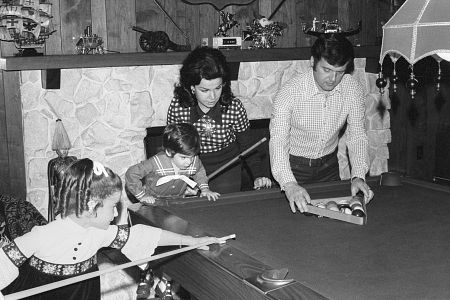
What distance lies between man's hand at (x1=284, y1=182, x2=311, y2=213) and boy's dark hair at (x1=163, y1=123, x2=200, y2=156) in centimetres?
63

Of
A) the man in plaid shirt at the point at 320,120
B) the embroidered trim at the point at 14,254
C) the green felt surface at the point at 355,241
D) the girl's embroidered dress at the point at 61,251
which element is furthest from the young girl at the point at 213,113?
the embroidered trim at the point at 14,254

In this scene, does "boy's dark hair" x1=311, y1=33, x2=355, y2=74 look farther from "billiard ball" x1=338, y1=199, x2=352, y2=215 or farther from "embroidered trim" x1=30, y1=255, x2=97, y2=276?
"embroidered trim" x1=30, y1=255, x2=97, y2=276

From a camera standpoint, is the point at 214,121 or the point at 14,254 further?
the point at 214,121

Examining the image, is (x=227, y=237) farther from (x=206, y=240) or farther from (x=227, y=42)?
(x=227, y=42)

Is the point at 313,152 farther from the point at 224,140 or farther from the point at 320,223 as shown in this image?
the point at 320,223

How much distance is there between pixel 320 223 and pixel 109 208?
2.73 feet

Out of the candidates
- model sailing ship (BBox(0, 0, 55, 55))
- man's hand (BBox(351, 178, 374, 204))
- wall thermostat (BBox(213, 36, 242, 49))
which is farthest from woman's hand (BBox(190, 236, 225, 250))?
wall thermostat (BBox(213, 36, 242, 49))

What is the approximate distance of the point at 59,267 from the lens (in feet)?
7.39

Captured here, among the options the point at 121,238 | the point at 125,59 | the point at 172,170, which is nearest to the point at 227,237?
the point at 121,238

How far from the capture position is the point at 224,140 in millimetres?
3590

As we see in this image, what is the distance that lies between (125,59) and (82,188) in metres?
2.21

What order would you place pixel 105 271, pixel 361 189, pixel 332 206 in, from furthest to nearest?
pixel 361 189 → pixel 332 206 → pixel 105 271

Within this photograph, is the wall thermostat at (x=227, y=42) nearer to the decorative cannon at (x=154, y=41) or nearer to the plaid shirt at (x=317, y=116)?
the decorative cannon at (x=154, y=41)

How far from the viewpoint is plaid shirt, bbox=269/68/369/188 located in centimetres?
314
